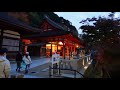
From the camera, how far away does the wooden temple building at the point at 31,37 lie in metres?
9.80

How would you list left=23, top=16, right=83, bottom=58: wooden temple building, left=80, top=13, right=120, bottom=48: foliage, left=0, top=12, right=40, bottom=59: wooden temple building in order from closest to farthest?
1. left=80, top=13, right=120, bottom=48: foliage
2. left=0, top=12, right=40, bottom=59: wooden temple building
3. left=23, top=16, right=83, bottom=58: wooden temple building

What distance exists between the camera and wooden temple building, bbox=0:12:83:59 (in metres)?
9.80

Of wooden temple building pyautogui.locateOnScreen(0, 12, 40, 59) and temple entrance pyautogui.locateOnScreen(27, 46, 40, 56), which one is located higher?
wooden temple building pyautogui.locateOnScreen(0, 12, 40, 59)

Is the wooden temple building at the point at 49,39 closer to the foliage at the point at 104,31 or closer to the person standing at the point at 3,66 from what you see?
the foliage at the point at 104,31

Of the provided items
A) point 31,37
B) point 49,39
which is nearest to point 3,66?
point 49,39

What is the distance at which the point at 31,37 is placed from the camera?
18.9 m

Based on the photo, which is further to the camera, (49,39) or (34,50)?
(34,50)

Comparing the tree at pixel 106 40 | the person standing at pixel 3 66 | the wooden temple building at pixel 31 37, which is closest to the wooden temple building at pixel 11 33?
the wooden temple building at pixel 31 37

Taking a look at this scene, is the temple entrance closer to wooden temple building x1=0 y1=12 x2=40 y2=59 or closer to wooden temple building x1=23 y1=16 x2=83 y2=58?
wooden temple building x1=23 y1=16 x2=83 y2=58

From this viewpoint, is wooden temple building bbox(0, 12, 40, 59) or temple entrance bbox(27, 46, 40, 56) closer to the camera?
wooden temple building bbox(0, 12, 40, 59)

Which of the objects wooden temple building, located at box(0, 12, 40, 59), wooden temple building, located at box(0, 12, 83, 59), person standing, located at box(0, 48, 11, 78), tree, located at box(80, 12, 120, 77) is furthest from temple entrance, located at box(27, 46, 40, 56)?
person standing, located at box(0, 48, 11, 78)

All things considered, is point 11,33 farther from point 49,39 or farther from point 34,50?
point 34,50
